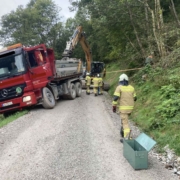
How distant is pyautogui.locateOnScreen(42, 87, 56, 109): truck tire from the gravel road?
6.01 ft

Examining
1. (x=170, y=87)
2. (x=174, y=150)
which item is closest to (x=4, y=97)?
(x=170, y=87)

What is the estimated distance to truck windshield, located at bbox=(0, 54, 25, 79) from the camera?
36.9ft

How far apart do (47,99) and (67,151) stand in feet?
19.7

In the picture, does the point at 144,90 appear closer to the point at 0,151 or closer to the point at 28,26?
the point at 0,151

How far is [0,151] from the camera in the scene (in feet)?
22.5

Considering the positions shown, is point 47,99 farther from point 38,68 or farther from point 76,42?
point 76,42

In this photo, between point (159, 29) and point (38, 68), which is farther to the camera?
point (159, 29)

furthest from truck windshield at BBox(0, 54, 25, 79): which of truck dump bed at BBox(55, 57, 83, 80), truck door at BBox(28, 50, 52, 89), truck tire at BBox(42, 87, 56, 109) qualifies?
truck dump bed at BBox(55, 57, 83, 80)

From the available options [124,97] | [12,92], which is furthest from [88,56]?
[124,97]

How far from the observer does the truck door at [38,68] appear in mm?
11609

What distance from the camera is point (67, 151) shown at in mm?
6434

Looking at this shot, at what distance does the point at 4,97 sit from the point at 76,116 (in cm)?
354

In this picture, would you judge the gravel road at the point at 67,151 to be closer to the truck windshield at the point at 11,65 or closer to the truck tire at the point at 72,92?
the truck windshield at the point at 11,65

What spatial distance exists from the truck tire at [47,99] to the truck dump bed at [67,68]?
1.19m
